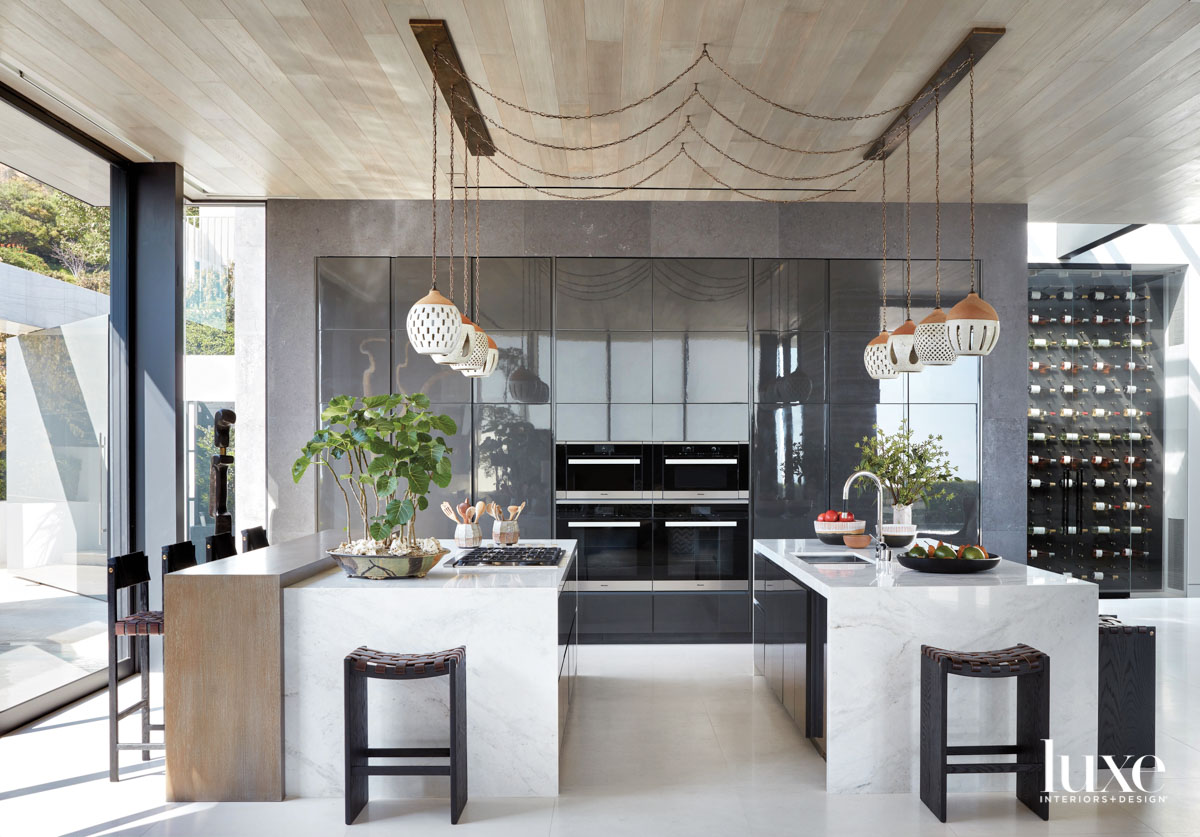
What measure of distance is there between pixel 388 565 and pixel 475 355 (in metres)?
1.11

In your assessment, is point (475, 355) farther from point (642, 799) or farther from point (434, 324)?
point (642, 799)

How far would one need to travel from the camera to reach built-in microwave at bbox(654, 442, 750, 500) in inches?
230

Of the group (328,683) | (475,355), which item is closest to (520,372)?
(475,355)

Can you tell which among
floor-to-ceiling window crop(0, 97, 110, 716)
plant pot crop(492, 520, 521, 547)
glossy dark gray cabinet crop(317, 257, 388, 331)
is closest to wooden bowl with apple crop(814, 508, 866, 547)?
plant pot crop(492, 520, 521, 547)

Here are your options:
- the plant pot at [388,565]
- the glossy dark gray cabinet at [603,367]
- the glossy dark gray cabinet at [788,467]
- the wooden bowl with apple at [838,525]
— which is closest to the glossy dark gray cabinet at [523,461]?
the glossy dark gray cabinet at [603,367]

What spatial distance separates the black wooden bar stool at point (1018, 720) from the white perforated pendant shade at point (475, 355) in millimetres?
2244

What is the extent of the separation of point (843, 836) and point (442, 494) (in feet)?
12.3

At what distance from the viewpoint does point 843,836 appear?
9.29 feet

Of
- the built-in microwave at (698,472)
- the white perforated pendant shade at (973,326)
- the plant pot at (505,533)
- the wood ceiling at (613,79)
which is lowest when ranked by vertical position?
the plant pot at (505,533)

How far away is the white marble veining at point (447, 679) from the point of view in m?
3.15

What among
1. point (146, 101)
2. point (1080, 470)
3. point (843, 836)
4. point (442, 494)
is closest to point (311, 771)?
point (843, 836)

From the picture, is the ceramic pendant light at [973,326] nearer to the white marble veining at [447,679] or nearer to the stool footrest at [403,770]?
the white marble veining at [447,679]

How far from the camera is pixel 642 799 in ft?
10.4

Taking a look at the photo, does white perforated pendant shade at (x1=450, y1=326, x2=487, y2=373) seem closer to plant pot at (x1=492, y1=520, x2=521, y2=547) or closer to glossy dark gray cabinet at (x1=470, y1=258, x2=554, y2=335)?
plant pot at (x1=492, y1=520, x2=521, y2=547)
